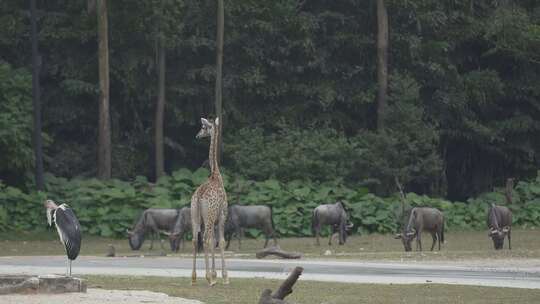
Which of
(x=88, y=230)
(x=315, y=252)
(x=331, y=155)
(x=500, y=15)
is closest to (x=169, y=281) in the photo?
(x=315, y=252)

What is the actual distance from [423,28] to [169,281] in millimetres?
34394

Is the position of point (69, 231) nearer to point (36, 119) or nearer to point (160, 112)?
point (36, 119)

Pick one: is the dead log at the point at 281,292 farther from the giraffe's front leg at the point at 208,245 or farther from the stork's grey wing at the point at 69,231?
the stork's grey wing at the point at 69,231

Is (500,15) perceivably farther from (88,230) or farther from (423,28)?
(88,230)

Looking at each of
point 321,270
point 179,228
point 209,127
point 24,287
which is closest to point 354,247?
point 179,228

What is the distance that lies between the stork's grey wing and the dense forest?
1044 inches

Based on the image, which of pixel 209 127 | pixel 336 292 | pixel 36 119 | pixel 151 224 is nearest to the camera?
pixel 336 292

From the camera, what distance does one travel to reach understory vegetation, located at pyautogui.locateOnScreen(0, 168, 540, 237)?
1820 inches

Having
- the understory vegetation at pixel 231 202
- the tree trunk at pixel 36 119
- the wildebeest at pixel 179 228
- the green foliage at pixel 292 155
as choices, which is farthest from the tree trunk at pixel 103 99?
the wildebeest at pixel 179 228

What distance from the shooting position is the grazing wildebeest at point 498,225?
36.5 metres

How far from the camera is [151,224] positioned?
4053cm

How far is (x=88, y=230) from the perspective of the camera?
151ft

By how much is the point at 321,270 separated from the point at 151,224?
13.6m

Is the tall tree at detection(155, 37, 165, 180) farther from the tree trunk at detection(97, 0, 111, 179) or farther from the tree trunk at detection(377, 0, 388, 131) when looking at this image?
the tree trunk at detection(377, 0, 388, 131)
